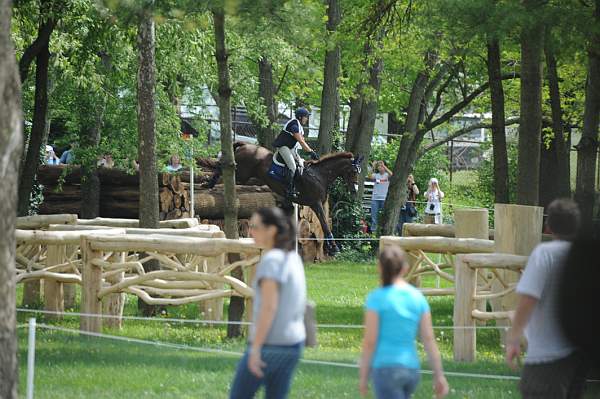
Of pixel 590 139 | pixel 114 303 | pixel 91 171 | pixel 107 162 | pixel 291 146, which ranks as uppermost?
pixel 291 146

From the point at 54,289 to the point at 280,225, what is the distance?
29.5 feet

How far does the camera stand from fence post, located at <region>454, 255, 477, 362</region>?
533 inches

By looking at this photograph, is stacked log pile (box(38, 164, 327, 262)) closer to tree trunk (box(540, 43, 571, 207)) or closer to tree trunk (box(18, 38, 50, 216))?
tree trunk (box(540, 43, 571, 207))

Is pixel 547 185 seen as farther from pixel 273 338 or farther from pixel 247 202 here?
pixel 273 338

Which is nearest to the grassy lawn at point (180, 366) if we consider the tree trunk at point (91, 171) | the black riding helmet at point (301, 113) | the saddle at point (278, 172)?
the black riding helmet at point (301, 113)

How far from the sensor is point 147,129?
17547 millimetres

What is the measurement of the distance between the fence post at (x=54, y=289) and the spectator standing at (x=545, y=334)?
9404 millimetres

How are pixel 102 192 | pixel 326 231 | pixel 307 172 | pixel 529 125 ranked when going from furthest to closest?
pixel 102 192 < pixel 326 231 < pixel 307 172 < pixel 529 125

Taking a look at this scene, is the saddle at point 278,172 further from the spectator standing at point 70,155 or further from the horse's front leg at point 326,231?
the spectator standing at point 70,155

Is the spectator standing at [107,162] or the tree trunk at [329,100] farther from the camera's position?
the tree trunk at [329,100]

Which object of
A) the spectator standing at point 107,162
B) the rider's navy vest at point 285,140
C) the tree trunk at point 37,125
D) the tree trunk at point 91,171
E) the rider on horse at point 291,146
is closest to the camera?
the tree trunk at point 37,125

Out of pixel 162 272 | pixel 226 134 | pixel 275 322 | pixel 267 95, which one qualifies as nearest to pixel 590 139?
pixel 226 134

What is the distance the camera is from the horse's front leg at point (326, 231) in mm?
28203

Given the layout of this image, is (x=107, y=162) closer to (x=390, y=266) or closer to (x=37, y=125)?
(x=37, y=125)
